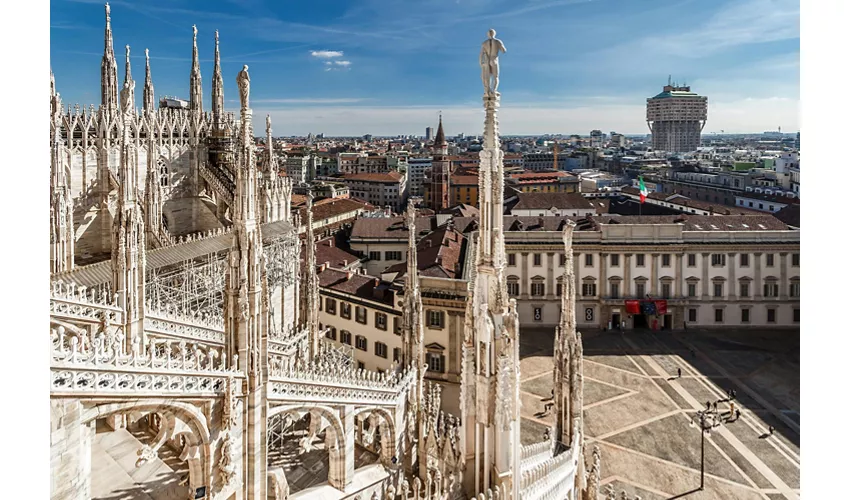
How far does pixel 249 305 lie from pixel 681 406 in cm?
1571

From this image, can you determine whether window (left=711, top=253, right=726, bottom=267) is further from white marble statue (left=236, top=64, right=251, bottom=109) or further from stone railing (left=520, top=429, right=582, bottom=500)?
white marble statue (left=236, top=64, right=251, bottom=109)

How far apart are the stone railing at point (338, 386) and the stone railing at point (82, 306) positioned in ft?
9.43

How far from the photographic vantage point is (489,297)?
4242 mm

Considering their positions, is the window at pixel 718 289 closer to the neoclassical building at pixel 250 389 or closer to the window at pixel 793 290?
the window at pixel 793 290

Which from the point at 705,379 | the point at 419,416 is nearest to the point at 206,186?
the point at 419,416

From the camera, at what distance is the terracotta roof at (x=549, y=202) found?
115 feet

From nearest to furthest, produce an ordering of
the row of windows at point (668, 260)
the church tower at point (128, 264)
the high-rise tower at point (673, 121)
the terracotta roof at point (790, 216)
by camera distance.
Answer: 1. the church tower at point (128, 264)
2. the row of windows at point (668, 260)
3. the terracotta roof at point (790, 216)
4. the high-rise tower at point (673, 121)

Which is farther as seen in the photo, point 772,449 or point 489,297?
point 772,449

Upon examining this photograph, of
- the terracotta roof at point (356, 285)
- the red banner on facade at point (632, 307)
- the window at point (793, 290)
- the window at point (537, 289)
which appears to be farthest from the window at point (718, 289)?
the terracotta roof at point (356, 285)

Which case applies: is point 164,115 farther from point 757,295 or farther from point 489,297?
point 757,295

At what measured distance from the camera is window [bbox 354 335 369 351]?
19.6 m
